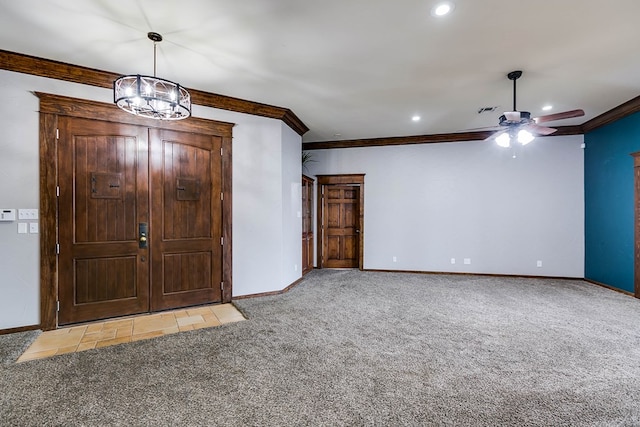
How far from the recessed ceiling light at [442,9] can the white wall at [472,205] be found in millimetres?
4222

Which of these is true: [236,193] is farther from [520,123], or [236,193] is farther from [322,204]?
[520,123]

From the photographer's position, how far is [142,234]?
3.76 m

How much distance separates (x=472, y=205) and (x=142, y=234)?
603 centimetres

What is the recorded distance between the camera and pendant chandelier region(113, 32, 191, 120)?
2426 mm

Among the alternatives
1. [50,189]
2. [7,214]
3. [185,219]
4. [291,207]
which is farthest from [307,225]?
[7,214]

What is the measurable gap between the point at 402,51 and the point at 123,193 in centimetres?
365

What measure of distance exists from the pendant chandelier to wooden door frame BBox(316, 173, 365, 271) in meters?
4.31

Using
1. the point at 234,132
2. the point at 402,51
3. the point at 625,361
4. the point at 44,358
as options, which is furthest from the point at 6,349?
the point at 625,361

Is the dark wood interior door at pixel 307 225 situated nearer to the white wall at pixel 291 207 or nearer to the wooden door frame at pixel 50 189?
the white wall at pixel 291 207

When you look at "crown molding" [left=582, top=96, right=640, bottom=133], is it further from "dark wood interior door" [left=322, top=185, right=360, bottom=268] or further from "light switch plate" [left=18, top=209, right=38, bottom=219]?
"light switch plate" [left=18, top=209, right=38, bottom=219]

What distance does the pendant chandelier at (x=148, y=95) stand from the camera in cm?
243

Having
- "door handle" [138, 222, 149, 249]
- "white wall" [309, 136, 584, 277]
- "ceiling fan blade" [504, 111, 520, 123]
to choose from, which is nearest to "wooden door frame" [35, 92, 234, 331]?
"door handle" [138, 222, 149, 249]

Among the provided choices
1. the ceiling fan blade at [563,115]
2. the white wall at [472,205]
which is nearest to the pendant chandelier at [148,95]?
the ceiling fan blade at [563,115]

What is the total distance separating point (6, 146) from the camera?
309cm
